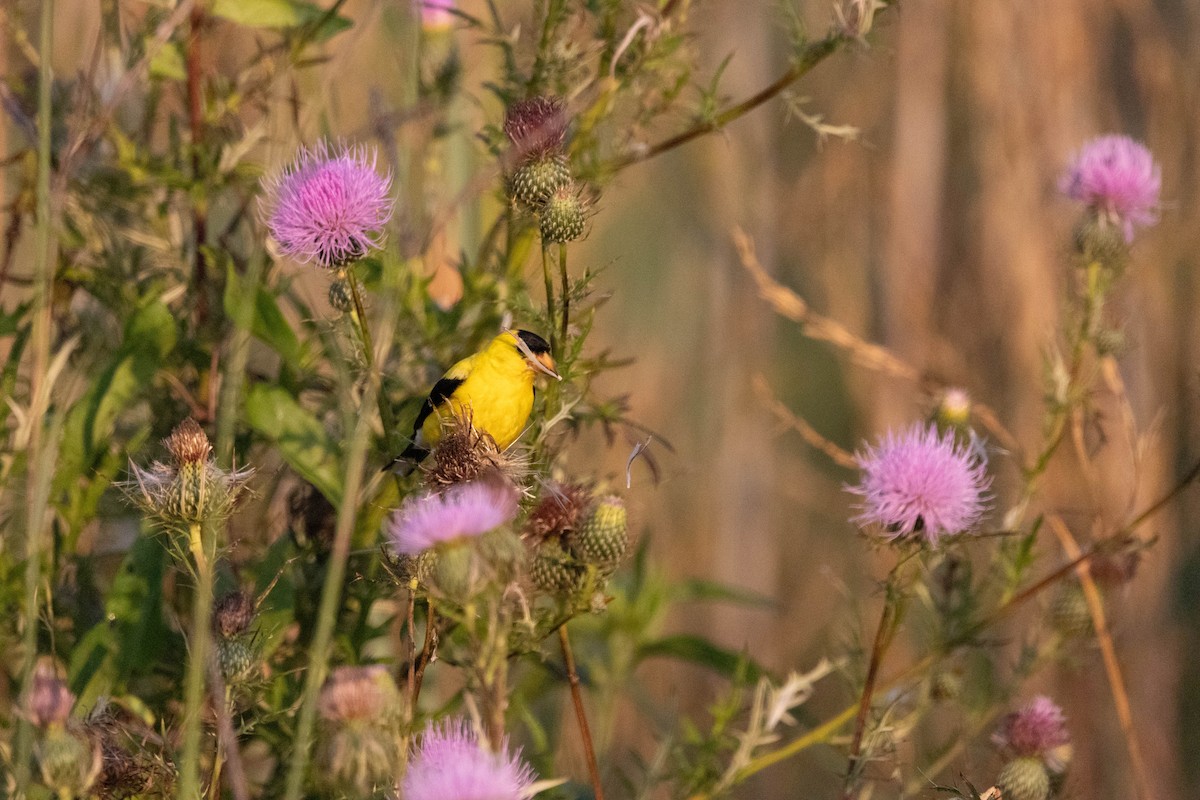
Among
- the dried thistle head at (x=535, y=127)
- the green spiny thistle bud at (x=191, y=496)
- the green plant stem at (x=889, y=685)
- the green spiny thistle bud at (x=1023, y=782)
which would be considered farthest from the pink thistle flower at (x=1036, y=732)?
the green spiny thistle bud at (x=191, y=496)

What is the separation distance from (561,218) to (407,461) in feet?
1.40

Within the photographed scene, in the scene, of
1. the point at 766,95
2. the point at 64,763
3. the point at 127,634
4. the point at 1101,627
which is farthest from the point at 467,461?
the point at 1101,627

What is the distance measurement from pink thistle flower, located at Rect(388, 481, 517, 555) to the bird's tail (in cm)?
38

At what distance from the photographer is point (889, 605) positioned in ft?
4.61

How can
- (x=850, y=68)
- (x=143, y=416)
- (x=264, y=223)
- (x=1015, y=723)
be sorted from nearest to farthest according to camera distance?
(x=264, y=223) < (x=1015, y=723) < (x=143, y=416) < (x=850, y=68)

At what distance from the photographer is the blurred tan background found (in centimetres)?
321

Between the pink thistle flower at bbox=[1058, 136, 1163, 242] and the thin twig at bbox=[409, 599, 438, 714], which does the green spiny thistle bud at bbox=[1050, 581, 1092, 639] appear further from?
the thin twig at bbox=[409, 599, 438, 714]

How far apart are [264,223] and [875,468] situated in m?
0.83

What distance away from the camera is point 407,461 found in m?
1.57

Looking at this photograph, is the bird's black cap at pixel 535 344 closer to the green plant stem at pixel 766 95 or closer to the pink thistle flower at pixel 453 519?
the green plant stem at pixel 766 95

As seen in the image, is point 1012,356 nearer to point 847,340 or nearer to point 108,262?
point 847,340

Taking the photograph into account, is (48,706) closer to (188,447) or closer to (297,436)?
(188,447)

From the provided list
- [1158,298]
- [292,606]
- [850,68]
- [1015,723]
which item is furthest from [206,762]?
[850,68]

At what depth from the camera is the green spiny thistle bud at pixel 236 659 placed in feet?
4.12
